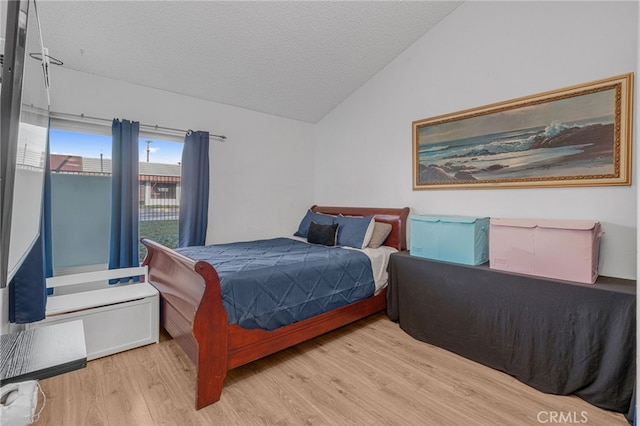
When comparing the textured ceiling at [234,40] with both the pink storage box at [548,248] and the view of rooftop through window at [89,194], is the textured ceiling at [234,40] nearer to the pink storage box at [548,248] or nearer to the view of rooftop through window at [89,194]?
the view of rooftop through window at [89,194]

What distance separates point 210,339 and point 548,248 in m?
2.23

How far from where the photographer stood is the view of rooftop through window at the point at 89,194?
270 cm

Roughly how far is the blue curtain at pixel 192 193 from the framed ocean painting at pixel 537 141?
240 centimetres

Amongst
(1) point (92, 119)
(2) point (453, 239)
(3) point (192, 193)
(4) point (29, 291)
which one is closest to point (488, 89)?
(2) point (453, 239)

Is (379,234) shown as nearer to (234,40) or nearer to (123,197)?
(234,40)

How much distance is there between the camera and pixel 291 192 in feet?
13.9

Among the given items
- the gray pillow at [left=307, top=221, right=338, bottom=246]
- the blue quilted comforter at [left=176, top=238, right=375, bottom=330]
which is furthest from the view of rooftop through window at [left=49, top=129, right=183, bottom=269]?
the gray pillow at [left=307, top=221, right=338, bottom=246]

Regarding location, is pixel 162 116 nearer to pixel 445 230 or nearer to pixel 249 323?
pixel 249 323

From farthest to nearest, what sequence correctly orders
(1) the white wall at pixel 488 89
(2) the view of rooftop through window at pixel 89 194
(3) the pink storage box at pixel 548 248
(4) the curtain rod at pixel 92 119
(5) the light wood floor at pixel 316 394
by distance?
(2) the view of rooftop through window at pixel 89 194 → (4) the curtain rod at pixel 92 119 → (1) the white wall at pixel 488 89 → (3) the pink storage box at pixel 548 248 → (5) the light wood floor at pixel 316 394

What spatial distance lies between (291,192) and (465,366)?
2940mm

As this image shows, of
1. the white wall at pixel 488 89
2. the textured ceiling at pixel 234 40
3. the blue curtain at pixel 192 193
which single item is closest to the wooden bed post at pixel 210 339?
the blue curtain at pixel 192 193

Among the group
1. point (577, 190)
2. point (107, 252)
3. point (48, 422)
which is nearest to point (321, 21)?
point (577, 190)

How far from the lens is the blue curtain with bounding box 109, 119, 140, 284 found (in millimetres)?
2809

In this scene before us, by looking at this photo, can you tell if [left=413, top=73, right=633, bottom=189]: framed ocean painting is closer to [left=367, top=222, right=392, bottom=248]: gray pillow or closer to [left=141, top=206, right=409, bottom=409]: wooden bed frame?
[left=367, top=222, right=392, bottom=248]: gray pillow
